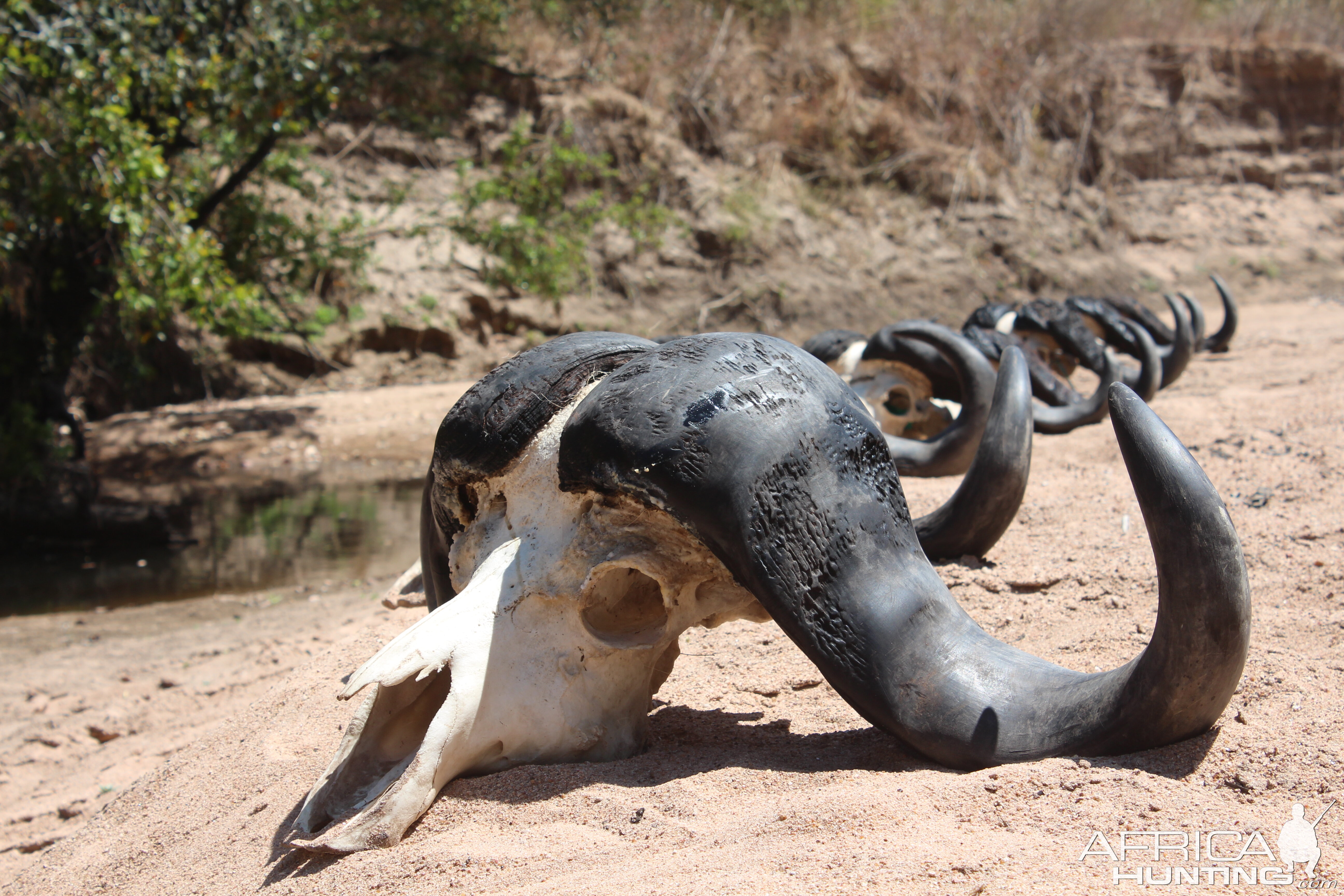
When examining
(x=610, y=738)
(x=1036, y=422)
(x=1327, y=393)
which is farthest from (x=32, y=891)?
(x=1327, y=393)

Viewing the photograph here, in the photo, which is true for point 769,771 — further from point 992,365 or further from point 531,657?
point 992,365

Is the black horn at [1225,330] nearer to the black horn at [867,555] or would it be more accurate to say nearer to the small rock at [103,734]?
the black horn at [867,555]

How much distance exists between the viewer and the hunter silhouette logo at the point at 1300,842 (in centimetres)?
146

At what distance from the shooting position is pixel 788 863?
1559 mm

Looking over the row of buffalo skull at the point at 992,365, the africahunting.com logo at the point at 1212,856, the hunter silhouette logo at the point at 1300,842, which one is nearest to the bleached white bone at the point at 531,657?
the africahunting.com logo at the point at 1212,856

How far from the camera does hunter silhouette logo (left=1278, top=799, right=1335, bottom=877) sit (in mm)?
1462

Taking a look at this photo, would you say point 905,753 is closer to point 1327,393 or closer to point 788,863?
point 788,863

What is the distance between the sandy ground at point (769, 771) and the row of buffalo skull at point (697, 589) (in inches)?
3.4

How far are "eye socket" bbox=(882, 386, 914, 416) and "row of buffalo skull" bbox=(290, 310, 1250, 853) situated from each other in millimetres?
3682

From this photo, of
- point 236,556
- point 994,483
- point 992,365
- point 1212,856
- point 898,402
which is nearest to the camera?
point 1212,856

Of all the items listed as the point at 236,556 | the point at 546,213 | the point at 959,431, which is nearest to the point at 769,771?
the point at 959,431

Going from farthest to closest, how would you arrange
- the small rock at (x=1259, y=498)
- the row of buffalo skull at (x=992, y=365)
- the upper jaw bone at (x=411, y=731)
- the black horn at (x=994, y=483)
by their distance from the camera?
the row of buffalo skull at (x=992, y=365) → the small rock at (x=1259, y=498) → the black horn at (x=994, y=483) → the upper jaw bone at (x=411, y=731)

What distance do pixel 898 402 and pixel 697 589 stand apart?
4008 mm

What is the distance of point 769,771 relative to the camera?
78.3 inches
